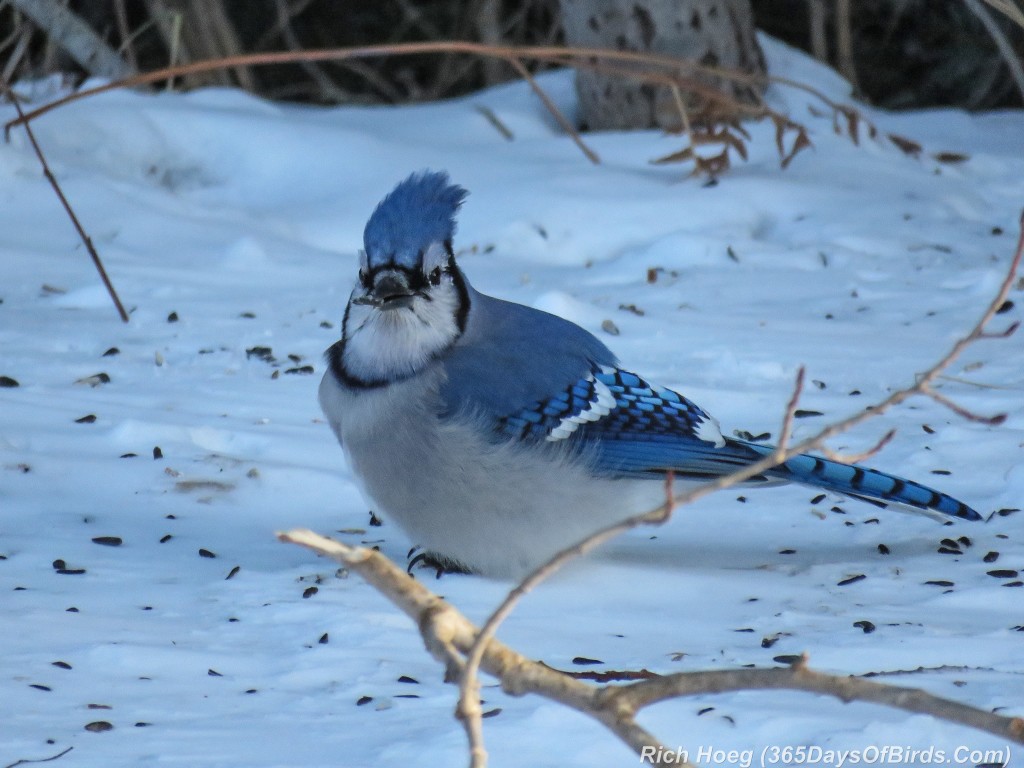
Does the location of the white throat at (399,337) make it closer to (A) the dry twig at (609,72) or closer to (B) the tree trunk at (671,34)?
A: (A) the dry twig at (609,72)

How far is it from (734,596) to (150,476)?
3.38 feet

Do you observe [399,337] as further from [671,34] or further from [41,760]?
[671,34]

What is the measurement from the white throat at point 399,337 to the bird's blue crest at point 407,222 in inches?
3.1

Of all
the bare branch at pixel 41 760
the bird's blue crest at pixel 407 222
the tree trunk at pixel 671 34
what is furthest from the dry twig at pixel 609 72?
the bare branch at pixel 41 760

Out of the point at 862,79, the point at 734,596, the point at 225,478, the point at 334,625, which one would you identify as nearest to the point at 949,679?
the point at 734,596

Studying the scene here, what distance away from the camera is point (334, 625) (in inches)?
74.2

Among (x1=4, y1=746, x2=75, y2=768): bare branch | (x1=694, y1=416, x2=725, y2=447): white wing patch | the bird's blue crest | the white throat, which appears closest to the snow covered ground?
(x1=4, y1=746, x2=75, y2=768): bare branch

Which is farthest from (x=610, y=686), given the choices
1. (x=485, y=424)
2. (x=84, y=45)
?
(x=84, y=45)

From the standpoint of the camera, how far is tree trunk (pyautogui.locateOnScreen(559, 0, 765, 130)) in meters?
4.72

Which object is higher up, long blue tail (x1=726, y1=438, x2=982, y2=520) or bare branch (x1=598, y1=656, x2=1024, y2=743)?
bare branch (x1=598, y1=656, x2=1024, y2=743)

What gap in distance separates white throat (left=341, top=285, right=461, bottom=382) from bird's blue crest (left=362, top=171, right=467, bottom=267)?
78mm

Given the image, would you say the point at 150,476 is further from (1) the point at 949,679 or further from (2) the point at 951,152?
(2) the point at 951,152

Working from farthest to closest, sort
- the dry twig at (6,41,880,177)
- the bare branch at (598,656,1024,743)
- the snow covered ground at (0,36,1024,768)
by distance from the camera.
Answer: the dry twig at (6,41,880,177), the snow covered ground at (0,36,1024,768), the bare branch at (598,656,1024,743)

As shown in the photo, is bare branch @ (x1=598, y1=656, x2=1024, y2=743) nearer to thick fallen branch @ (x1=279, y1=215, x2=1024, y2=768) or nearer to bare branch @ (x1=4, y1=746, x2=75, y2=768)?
thick fallen branch @ (x1=279, y1=215, x2=1024, y2=768)
